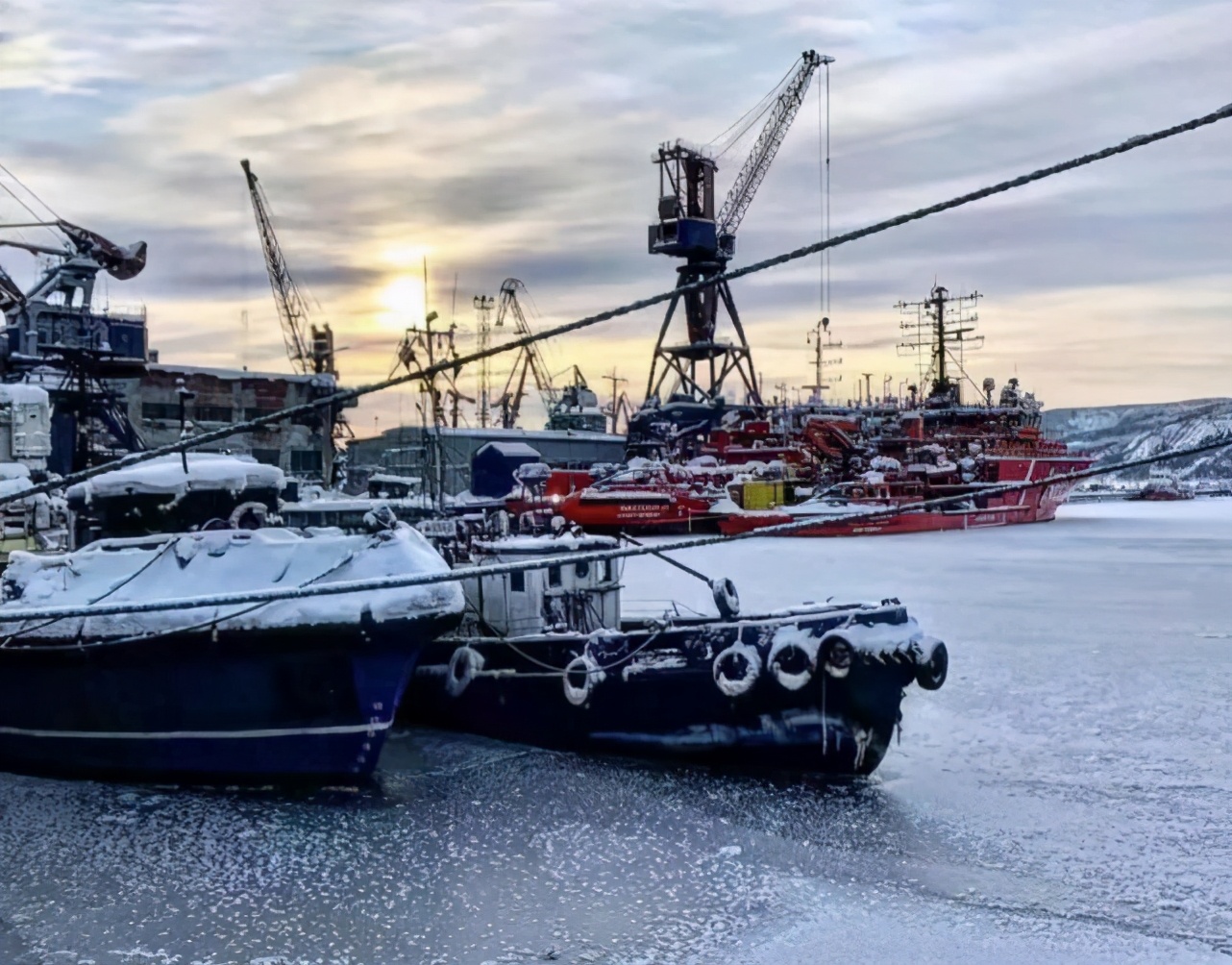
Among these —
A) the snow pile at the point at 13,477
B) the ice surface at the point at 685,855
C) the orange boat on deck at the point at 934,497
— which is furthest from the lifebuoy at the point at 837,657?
the orange boat on deck at the point at 934,497

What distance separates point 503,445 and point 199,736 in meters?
57.6

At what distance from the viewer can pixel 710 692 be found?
12.0 m

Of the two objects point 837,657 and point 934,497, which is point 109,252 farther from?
point 837,657

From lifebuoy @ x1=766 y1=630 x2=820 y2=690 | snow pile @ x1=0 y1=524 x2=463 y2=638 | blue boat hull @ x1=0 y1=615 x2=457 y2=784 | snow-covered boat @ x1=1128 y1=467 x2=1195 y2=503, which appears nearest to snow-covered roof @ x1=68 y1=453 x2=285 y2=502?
snow pile @ x1=0 y1=524 x2=463 y2=638

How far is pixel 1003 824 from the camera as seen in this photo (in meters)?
9.95

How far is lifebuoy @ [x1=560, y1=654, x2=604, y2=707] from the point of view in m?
12.5

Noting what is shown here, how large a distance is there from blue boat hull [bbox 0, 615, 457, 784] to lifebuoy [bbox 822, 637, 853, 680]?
13.7 feet

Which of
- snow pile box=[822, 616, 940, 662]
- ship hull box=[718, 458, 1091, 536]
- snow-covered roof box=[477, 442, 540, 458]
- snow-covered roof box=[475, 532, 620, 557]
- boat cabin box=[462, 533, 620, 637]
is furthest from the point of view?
snow-covered roof box=[477, 442, 540, 458]

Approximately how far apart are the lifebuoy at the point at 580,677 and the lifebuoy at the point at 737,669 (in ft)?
4.86

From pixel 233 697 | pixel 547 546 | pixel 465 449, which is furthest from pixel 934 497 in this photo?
pixel 233 697

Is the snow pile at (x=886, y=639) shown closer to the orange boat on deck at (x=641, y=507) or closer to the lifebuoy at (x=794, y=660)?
the lifebuoy at (x=794, y=660)

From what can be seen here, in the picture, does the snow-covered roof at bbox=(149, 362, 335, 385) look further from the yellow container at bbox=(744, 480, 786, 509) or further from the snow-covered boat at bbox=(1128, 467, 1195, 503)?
the snow-covered boat at bbox=(1128, 467, 1195, 503)

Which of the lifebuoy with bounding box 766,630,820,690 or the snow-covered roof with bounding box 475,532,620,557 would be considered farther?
the snow-covered roof with bounding box 475,532,620,557

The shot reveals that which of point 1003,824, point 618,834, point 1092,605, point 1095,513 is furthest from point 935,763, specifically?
point 1095,513
